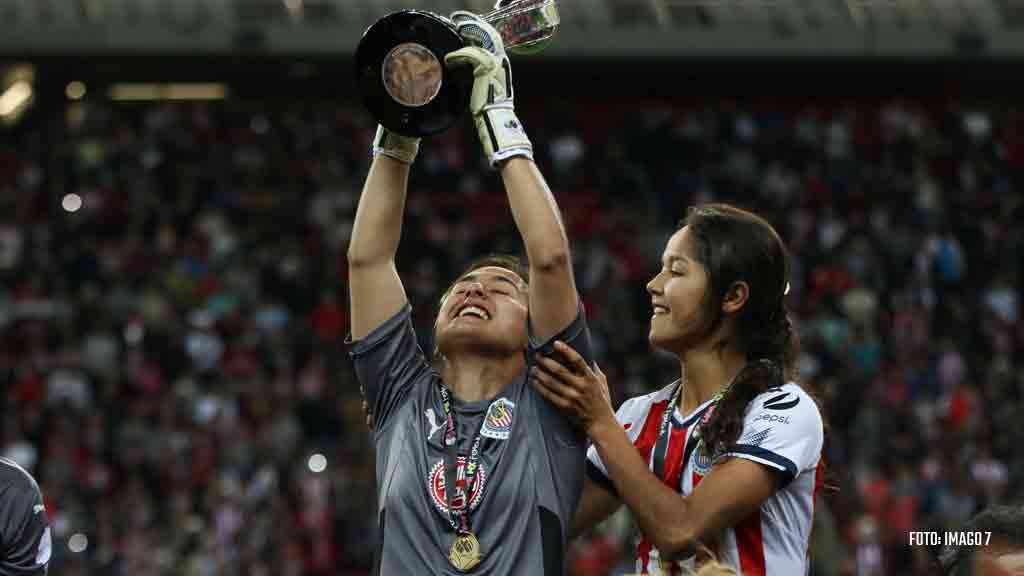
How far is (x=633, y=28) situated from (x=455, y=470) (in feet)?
50.5

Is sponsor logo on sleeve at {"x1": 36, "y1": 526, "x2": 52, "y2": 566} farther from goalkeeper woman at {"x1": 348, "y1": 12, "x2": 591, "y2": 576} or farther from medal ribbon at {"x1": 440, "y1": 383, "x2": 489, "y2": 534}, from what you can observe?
medal ribbon at {"x1": 440, "y1": 383, "x2": 489, "y2": 534}

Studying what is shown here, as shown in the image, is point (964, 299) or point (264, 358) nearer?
point (264, 358)

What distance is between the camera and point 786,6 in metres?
18.2

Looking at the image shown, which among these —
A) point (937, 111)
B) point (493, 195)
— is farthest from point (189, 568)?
point (937, 111)

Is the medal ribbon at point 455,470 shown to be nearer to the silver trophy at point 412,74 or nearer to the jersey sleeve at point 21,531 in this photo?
the silver trophy at point 412,74

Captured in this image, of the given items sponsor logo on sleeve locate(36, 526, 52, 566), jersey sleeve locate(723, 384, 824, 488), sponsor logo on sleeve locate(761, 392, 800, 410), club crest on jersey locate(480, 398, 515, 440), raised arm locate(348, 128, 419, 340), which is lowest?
sponsor logo on sleeve locate(36, 526, 52, 566)

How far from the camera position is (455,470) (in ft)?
11.1

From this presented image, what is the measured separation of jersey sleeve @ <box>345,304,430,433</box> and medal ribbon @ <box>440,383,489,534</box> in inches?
5.3

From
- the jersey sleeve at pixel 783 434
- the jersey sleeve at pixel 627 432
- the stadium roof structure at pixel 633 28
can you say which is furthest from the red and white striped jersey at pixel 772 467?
the stadium roof structure at pixel 633 28

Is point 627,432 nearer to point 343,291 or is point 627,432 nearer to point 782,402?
point 782,402

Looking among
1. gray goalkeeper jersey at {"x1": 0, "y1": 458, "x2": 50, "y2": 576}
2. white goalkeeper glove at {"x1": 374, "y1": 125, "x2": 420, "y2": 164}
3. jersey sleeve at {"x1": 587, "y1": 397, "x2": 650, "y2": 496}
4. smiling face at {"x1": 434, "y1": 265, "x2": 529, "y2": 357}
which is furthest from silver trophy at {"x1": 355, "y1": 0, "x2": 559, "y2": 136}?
gray goalkeeper jersey at {"x1": 0, "y1": 458, "x2": 50, "y2": 576}

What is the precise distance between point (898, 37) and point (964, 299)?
371 cm

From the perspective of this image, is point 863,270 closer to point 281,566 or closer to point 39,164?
point 281,566

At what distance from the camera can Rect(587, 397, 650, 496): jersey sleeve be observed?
3654mm
